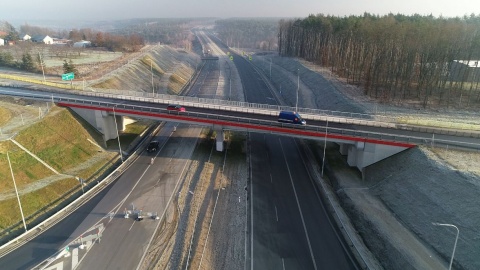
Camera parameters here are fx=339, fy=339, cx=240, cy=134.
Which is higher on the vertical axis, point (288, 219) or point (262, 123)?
point (262, 123)

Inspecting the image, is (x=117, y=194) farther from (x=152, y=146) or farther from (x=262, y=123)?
(x=262, y=123)

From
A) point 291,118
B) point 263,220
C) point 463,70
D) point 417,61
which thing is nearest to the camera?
point 263,220

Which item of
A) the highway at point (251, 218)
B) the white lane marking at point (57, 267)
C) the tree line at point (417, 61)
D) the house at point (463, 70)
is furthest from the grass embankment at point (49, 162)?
the house at point (463, 70)

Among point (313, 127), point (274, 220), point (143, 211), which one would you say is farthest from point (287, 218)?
point (143, 211)

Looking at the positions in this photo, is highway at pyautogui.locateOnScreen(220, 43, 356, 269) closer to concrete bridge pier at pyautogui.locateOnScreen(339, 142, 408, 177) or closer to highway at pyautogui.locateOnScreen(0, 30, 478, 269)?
highway at pyautogui.locateOnScreen(0, 30, 478, 269)

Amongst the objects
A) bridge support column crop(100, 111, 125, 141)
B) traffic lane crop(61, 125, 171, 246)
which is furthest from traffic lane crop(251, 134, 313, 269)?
bridge support column crop(100, 111, 125, 141)

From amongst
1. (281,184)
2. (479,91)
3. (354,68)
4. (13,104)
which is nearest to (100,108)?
(13,104)

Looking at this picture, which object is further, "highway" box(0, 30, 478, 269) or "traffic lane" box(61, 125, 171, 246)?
"traffic lane" box(61, 125, 171, 246)
